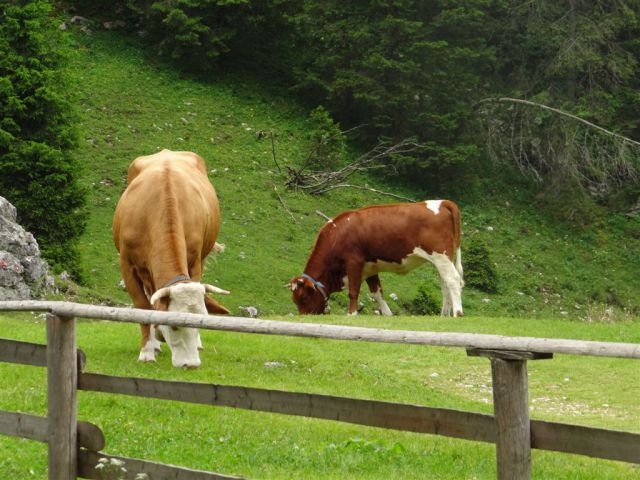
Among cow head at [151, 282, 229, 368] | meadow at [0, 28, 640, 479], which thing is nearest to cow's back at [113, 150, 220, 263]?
cow head at [151, 282, 229, 368]

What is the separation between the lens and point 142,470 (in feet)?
18.0

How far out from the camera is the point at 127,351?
1153cm

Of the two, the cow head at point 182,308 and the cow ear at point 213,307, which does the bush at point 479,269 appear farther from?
the cow head at point 182,308

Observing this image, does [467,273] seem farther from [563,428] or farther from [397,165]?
[563,428]

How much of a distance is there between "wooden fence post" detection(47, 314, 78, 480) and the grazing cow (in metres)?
4.06

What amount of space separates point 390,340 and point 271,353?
22.5 feet

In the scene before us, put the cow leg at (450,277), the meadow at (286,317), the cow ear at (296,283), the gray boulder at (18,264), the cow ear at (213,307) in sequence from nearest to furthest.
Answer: the meadow at (286,317) → the cow ear at (213,307) → the gray boulder at (18,264) → the cow leg at (450,277) → the cow ear at (296,283)

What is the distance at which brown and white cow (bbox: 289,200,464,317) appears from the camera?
18.3 meters

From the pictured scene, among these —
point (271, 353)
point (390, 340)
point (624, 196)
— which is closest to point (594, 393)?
point (271, 353)

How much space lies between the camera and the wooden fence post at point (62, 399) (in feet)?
18.7

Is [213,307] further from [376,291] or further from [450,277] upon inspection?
[376,291]

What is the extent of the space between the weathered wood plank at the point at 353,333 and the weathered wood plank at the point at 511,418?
0.14m

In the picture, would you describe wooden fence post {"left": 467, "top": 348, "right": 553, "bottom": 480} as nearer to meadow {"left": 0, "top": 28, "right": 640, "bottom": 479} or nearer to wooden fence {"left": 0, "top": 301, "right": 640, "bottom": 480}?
wooden fence {"left": 0, "top": 301, "right": 640, "bottom": 480}

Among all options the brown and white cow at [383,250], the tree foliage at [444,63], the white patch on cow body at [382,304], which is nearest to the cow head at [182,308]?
the brown and white cow at [383,250]
